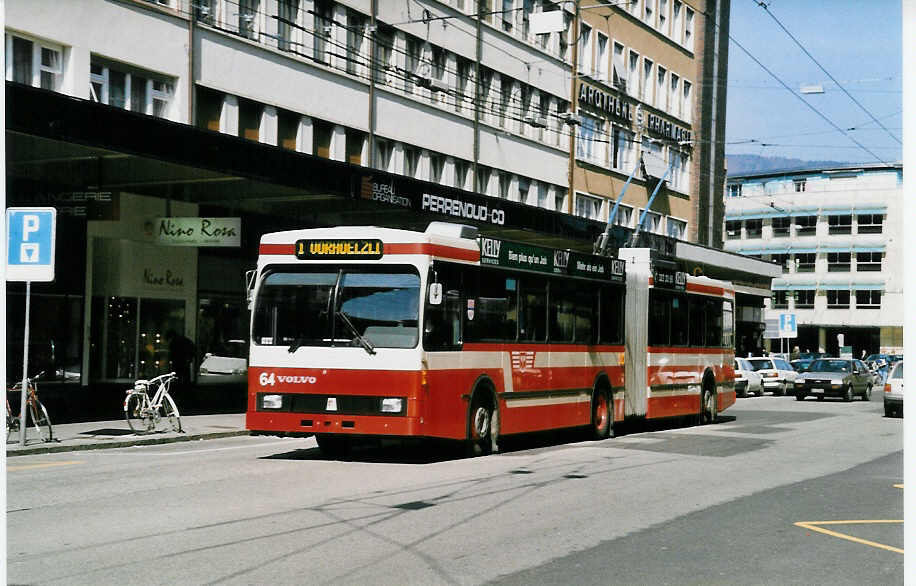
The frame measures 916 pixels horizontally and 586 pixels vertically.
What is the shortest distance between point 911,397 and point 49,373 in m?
19.7

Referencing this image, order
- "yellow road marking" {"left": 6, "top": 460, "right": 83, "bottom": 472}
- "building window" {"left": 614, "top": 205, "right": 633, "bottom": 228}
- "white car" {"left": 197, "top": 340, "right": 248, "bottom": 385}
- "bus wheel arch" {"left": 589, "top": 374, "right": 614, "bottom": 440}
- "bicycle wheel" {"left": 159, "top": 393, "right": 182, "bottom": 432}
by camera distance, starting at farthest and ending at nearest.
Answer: "building window" {"left": 614, "top": 205, "right": 633, "bottom": 228} < "white car" {"left": 197, "top": 340, "right": 248, "bottom": 385} < "bus wheel arch" {"left": 589, "top": 374, "right": 614, "bottom": 440} < "bicycle wheel" {"left": 159, "top": 393, "right": 182, "bottom": 432} < "yellow road marking" {"left": 6, "top": 460, "right": 83, "bottom": 472}

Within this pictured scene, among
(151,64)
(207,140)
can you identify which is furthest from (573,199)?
(207,140)

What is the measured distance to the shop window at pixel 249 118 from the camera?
95.6ft

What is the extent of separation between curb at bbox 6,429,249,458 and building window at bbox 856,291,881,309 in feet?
274

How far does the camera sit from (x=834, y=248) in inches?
3858

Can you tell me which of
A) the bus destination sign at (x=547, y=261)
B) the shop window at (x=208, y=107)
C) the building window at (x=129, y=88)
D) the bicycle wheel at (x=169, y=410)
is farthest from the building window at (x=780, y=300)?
the bicycle wheel at (x=169, y=410)

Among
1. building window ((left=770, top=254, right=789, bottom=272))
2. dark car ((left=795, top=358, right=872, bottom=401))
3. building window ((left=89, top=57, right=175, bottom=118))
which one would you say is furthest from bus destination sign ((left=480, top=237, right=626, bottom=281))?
building window ((left=770, top=254, right=789, bottom=272))

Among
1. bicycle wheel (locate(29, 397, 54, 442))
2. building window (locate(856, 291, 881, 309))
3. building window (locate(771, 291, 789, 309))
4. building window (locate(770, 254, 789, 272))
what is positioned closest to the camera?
bicycle wheel (locate(29, 397, 54, 442))

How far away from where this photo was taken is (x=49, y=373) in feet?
75.2

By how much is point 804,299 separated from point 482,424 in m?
88.6

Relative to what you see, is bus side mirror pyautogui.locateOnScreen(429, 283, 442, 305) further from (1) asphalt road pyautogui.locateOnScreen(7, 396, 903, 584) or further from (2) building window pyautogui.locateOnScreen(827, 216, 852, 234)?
(2) building window pyautogui.locateOnScreen(827, 216, 852, 234)

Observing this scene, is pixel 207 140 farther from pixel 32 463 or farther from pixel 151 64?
pixel 32 463

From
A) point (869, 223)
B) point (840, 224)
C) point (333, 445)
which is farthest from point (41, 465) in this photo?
point (840, 224)

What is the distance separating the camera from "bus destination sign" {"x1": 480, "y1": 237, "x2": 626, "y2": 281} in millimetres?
17031
